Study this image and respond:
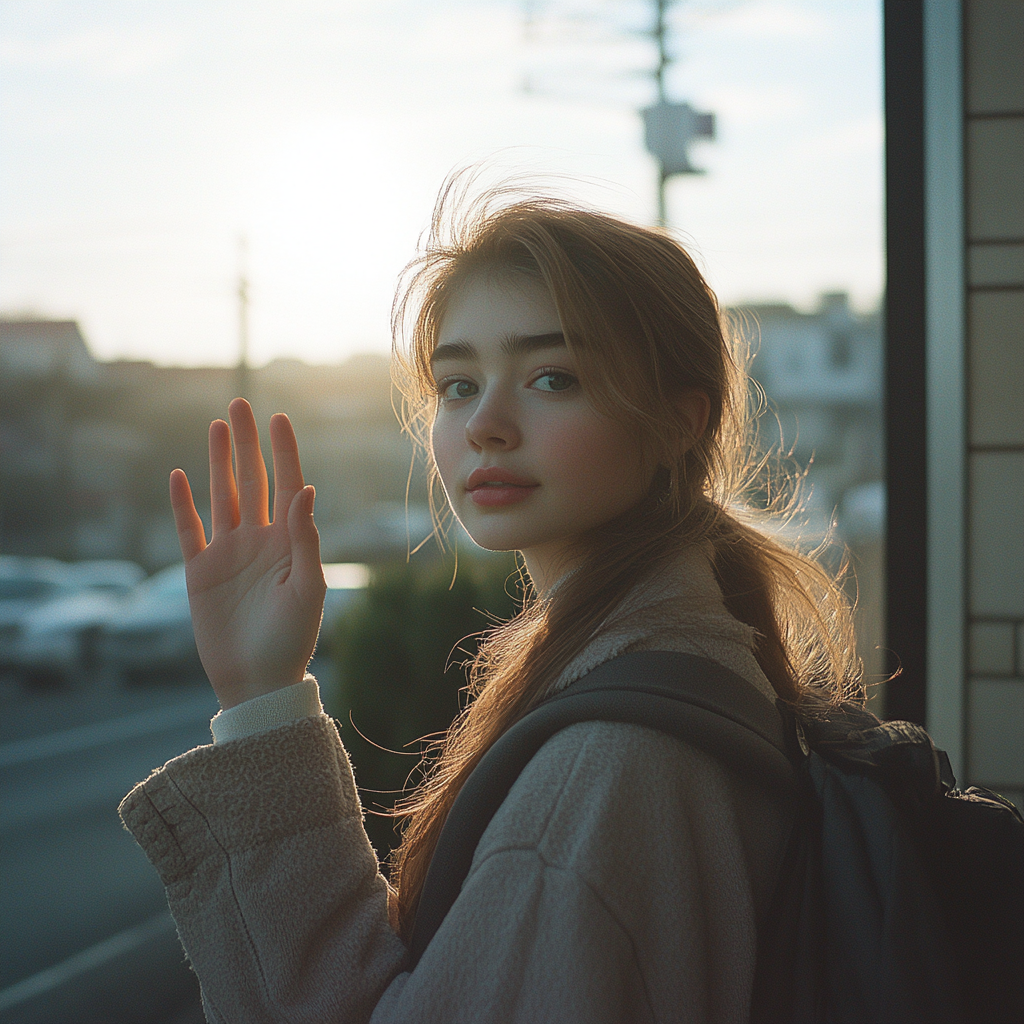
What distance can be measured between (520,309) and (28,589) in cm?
1239

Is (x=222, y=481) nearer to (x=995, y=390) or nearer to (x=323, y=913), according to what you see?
(x=323, y=913)

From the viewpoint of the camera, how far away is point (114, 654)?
10.6 meters

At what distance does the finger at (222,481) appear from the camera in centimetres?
121

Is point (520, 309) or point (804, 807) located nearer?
point (804, 807)

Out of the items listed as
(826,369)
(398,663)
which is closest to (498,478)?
(398,663)

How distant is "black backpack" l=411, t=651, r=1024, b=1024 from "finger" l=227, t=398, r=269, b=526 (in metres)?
0.49

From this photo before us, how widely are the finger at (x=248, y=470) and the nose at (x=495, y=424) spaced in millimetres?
294

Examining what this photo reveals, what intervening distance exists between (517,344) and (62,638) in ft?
36.8

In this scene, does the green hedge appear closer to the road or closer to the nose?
the road

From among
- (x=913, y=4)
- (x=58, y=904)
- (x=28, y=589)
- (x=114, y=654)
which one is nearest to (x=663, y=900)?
(x=913, y=4)

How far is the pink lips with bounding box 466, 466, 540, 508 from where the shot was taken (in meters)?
1.12

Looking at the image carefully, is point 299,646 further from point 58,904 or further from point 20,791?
point 20,791

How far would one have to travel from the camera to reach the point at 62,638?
35.8 ft

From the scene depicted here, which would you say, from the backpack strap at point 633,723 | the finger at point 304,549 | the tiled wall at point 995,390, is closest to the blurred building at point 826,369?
the tiled wall at point 995,390
